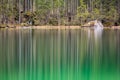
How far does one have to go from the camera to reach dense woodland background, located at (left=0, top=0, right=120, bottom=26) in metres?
69.2

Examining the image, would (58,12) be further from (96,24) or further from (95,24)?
(96,24)

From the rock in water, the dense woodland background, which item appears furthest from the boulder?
the dense woodland background

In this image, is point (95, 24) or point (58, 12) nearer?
point (95, 24)

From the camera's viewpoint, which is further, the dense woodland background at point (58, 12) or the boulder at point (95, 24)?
the dense woodland background at point (58, 12)

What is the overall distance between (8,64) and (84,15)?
5765cm

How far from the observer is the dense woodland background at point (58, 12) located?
227ft

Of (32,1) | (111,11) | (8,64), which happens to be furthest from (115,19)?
(8,64)

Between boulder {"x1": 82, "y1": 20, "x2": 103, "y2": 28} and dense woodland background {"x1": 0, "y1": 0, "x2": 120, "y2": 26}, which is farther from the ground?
dense woodland background {"x1": 0, "y1": 0, "x2": 120, "y2": 26}

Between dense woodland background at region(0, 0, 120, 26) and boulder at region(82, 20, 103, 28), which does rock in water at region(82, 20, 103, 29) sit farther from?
dense woodland background at region(0, 0, 120, 26)

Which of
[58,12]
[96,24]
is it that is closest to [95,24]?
[96,24]

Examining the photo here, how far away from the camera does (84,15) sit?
239 ft

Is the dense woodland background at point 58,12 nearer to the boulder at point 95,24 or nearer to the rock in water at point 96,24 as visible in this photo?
the boulder at point 95,24

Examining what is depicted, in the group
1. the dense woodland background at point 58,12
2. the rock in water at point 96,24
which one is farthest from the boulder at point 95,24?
the dense woodland background at point 58,12

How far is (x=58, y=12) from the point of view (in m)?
74.1
